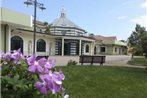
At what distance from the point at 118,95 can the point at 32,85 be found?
6.01 meters

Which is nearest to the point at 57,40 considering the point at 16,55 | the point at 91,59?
the point at 91,59

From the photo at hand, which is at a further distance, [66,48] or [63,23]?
[63,23]

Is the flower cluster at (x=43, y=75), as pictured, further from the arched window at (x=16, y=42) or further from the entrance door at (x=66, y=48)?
the entrance door at (x=66, y=48)

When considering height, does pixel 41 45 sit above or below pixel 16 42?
below

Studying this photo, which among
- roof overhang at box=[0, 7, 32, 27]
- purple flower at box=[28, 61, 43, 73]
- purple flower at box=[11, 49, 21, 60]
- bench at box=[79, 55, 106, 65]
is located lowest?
bench at box=[79, 55, 106, 65]

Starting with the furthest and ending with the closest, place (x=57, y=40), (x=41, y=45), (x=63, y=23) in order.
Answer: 1. (x=63, y=23)
2. (x=57, y=40)
3. (x=41, y=45)

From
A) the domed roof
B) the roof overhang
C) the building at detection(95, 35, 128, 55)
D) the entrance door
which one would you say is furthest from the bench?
the building at detection(95, 35, 128, 55)

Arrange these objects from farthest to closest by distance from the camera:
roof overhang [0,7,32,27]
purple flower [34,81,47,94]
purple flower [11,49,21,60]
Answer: roof overhang [0,7,32,27] < purple flower [11,49,21,60] < purple flower [34,81,47,94]

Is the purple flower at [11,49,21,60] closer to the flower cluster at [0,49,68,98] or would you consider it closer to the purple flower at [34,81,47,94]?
the flower cluster at [0,49,68,98]

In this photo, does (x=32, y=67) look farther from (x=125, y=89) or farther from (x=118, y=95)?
(x=125, y=89)

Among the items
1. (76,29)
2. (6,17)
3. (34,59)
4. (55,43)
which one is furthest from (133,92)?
(76,29)

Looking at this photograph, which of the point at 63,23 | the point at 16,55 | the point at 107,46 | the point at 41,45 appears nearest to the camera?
the point at 16,55

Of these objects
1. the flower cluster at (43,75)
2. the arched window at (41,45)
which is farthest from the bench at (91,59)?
the arched window at (41,45)

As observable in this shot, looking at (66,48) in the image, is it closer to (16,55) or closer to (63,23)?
(63,23)
